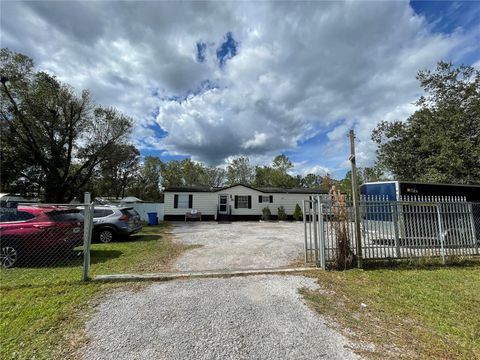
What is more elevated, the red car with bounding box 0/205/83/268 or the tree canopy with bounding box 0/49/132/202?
the tree canopy with bounding box 0/49/132/202

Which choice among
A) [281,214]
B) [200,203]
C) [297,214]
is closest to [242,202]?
[281,214]

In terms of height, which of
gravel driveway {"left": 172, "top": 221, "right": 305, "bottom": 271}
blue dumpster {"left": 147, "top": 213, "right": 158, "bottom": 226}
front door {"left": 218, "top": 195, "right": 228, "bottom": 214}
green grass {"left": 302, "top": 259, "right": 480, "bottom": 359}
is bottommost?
green grass {"left": 302, "top": 259, "right": 480, "bottom": 359}

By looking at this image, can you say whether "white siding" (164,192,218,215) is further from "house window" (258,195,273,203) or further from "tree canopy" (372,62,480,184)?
"tree canopy" (372,62,480,184)

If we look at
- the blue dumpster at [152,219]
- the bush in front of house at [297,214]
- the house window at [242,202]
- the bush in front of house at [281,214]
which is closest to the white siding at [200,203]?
the house window at [242,202]

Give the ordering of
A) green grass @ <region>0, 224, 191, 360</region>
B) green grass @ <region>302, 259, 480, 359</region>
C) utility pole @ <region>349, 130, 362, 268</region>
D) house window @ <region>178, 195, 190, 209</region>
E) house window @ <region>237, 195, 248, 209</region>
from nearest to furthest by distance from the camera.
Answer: green grass @ <region>0, 224, 191, 360</region> < green grass @ <region>302, 259, 480, 359</region> < utility pole @ <region>349, 130, 362, 268</region> < house window @ <region>178, 195, 190, 209</region> < house window @ <region>237, 195, 248, 209</region>

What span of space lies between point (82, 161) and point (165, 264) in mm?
21282

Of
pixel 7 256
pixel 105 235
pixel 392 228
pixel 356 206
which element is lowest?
pixel 7 256

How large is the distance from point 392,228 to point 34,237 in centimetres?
972

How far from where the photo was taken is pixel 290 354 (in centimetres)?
275

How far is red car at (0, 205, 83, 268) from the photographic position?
6309 mm

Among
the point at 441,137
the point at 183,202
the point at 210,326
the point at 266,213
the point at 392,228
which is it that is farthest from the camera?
the point at 183,202

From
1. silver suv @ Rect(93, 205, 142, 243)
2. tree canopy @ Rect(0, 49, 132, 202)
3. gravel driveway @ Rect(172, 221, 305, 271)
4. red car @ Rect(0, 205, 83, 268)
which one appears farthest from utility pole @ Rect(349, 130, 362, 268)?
tree canopy @ Rect(0, 49, 132, 202)

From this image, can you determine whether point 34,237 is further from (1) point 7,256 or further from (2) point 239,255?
(2) point 239,255

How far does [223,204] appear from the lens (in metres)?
22.2
